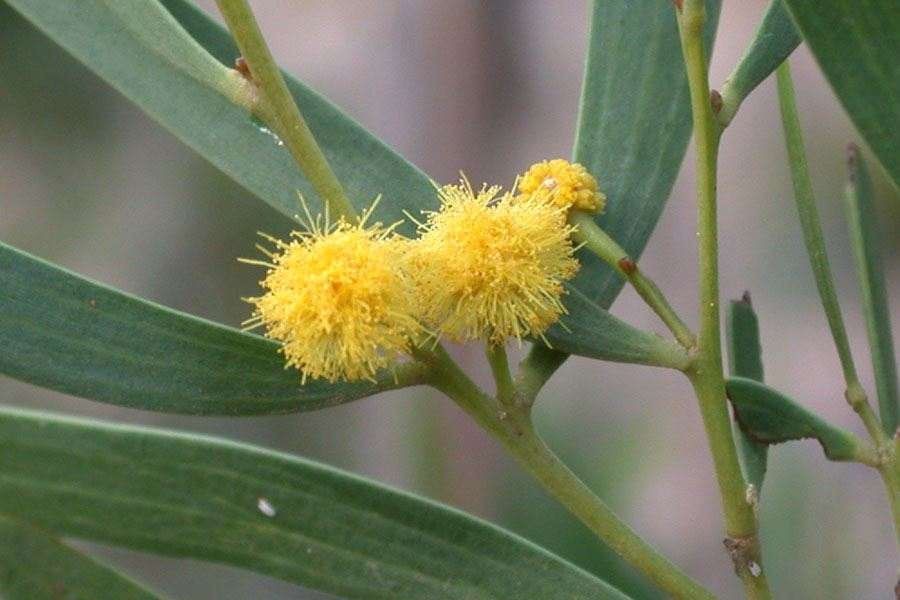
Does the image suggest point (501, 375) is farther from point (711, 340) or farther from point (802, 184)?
point (802, 184)

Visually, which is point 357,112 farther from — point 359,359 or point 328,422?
point 359,359

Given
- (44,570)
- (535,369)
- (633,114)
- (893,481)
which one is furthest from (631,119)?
(44,570)

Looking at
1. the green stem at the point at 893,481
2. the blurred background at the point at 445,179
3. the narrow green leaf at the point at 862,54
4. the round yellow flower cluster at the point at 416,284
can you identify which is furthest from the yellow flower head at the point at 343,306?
the blurred background at the point at 445,179

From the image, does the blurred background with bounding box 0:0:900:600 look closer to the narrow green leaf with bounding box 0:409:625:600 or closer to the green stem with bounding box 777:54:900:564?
the green stem with bounding box 777:54:900:564

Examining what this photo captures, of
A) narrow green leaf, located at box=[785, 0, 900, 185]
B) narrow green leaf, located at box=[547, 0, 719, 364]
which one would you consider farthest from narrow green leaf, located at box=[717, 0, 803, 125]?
narrow green leaf, located at box=[785, 0, 900, 185]

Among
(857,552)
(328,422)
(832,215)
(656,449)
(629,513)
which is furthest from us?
(328,422)

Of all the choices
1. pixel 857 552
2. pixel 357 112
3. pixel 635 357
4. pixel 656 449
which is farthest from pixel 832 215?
pixel 635 357
